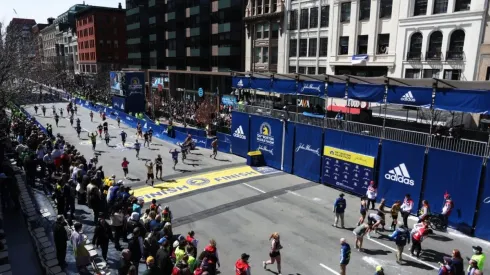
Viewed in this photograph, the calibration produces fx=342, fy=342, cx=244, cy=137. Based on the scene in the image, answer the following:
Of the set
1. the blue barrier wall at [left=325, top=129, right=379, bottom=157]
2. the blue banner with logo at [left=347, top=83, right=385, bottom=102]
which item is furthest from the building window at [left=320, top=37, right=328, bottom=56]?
the blue barrier wall at [left=325, top=129, right=379, bottom=157]

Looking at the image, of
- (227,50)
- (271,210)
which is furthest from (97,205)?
(227,50)

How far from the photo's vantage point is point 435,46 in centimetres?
3006

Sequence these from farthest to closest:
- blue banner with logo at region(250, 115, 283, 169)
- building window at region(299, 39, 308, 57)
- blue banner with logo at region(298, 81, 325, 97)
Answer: building window at region(299, 39, 308, 57), blue banner with logo at region(250, 115, 283, 169), blue banner with logo at region(298, 81, 325, 97)

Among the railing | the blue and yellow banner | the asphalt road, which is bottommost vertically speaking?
the asphalt road

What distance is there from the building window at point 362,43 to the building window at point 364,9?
1891 mm

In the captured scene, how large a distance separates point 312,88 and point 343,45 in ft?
54.2

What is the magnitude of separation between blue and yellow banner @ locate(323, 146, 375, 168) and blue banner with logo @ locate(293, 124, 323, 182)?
672 mm

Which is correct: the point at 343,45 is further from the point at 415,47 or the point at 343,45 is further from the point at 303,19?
the point at 415,47

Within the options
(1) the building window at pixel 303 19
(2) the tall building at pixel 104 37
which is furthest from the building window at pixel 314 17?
(2) the tall building at pixel 104 37

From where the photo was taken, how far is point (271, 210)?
60.3ft

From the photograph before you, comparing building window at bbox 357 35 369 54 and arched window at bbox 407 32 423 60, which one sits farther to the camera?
building window at bbox 357 35 369 54

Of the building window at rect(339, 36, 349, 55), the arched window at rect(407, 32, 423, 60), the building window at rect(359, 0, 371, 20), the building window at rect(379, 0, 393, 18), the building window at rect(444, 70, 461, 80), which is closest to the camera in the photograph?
the building window at rect(444, 70, 461, 80)

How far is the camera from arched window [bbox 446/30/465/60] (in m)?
28.2

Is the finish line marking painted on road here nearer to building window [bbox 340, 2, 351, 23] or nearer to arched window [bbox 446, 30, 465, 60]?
arched window [bbox 446, 30, 465, 60]
